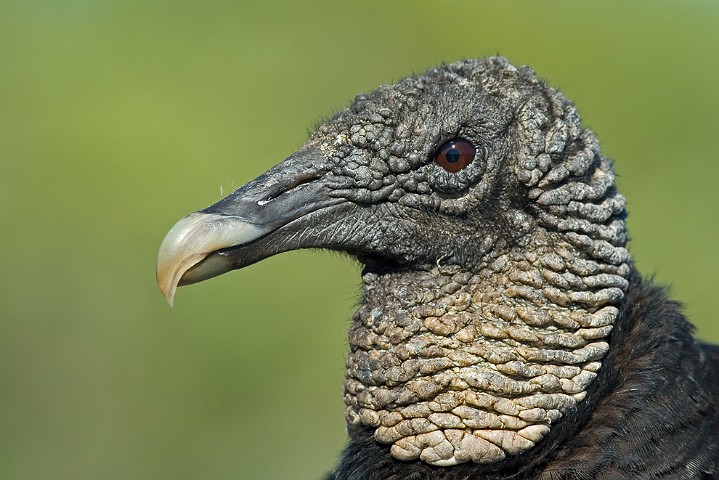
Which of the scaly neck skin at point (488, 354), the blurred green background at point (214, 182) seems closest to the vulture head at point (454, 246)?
the scaly neck skin at point (488, 354)

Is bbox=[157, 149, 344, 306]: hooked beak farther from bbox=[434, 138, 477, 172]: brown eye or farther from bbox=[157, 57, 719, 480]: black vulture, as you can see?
bbox=[434, 138, 477, 172]: brown eye

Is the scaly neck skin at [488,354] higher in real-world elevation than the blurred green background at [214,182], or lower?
lower

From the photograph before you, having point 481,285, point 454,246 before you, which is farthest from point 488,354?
point 454,246

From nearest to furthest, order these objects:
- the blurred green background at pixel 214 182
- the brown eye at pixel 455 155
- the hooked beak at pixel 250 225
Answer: the hooked beak at pixel 250 225 → the brown eye at pixel 455 155 → the blurred green background at pixel 214 182

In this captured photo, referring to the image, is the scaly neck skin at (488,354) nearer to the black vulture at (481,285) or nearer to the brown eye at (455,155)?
the black vulture at (481,285)

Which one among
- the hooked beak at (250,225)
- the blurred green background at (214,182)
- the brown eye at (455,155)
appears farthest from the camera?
the blurred green background at (214,182)

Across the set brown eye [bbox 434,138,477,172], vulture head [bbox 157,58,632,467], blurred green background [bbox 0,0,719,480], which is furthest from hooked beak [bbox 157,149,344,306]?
blurred green background [bbox 0,0,719,480]
